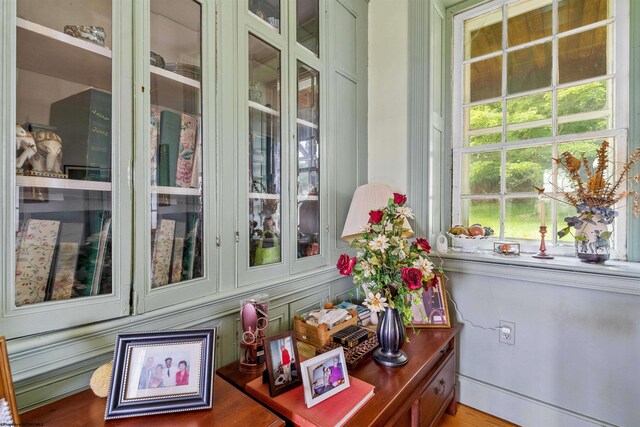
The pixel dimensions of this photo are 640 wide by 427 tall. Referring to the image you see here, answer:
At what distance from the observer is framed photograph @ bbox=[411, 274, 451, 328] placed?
1.69m

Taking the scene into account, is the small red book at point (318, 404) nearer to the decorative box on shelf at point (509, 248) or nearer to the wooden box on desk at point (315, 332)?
the wooden box on desk at point (315, 332)

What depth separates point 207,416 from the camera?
32.9 inches

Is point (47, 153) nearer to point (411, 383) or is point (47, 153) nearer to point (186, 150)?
point (186, 150)

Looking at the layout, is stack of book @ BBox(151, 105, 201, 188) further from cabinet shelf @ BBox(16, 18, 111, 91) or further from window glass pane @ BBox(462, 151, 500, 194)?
window glass pane @ BBox(462, 151, 500, 194)

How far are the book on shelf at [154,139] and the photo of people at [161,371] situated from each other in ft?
1.87

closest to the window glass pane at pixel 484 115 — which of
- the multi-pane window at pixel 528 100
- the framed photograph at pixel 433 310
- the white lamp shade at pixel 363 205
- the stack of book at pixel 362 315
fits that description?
the multi-pane window at pixel 528 100

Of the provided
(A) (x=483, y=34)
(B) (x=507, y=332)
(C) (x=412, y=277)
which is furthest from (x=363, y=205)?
(A) (x=483, y=34)

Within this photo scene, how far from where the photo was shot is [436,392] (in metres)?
1.50

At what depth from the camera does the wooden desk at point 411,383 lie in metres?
1.00

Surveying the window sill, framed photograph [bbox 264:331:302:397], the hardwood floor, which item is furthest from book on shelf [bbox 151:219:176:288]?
the hardwood floor

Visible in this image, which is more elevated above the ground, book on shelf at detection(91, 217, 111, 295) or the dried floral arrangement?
the dried floral arrangement

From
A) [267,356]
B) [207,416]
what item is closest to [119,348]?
[207,416]

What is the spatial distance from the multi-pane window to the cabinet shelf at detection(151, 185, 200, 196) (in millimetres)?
1778

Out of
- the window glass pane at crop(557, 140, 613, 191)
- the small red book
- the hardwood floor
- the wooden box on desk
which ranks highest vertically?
the window glass pane at crop(557, 140, 613, 191)
